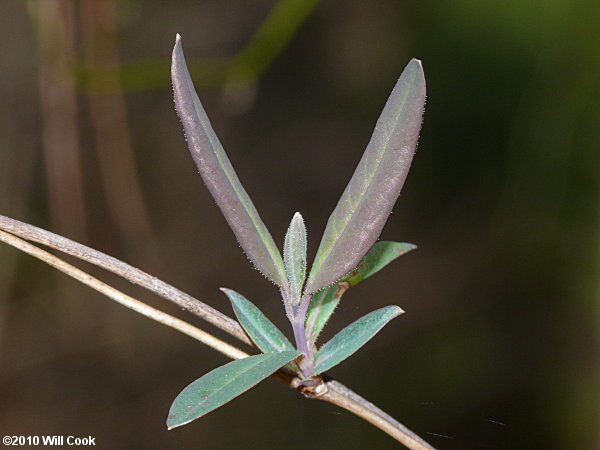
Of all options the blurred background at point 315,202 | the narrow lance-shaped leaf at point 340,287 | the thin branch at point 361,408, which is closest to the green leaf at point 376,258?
the narrow lance-shaped leaf at point 340,287

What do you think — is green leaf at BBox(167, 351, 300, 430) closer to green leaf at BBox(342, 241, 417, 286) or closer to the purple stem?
the purple stem

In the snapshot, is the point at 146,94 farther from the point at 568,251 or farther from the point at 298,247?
the point at 298,247

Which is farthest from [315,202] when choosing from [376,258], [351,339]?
[351,339]

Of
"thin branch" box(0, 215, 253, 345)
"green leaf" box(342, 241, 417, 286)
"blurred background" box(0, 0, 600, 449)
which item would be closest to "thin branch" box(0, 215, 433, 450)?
"thin branch" box(0, 215, 253, 345)

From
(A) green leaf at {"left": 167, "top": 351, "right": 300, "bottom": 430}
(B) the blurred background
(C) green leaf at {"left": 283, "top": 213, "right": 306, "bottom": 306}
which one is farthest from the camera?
(B) the blurred background

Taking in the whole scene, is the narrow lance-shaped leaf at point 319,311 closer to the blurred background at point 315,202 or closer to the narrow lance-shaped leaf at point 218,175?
the narrow lance-shaped leaf at point 218,175

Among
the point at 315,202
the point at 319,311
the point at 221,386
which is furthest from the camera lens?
the point at 315,202

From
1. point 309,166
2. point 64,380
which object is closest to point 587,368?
point 309,166

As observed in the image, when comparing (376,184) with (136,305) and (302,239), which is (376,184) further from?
(136,305)
